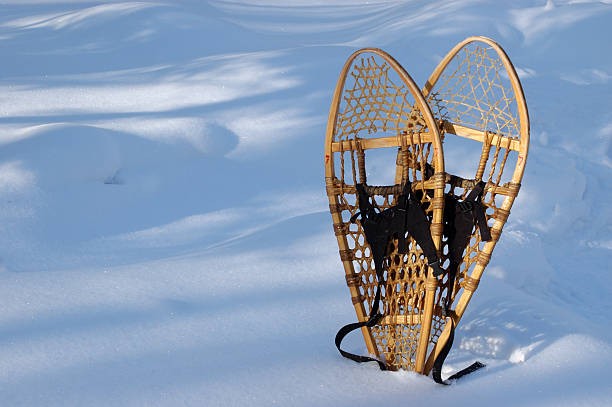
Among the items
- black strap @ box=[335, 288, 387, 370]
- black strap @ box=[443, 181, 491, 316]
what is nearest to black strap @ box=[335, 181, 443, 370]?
black strap @ box=[335, 288, 387, 370]

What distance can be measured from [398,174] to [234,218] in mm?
1786

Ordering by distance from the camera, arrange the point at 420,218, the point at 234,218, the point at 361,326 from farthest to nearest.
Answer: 1. the point at 234,218
2. the point at 361,326
3. the point at 420,218

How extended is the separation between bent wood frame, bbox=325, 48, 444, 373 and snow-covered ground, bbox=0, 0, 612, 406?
0.13m

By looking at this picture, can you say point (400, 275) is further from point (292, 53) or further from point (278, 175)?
point (292, 53)

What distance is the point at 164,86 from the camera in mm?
4918

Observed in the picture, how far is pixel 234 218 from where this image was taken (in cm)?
343

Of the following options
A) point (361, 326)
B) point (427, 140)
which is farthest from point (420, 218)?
point (361, 326)

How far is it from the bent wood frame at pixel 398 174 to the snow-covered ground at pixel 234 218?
13cm

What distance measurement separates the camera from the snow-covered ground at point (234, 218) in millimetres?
1670

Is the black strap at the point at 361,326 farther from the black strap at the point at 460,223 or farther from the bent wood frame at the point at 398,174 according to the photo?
the black strap at the point at 460,223

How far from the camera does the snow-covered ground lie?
5.48ft

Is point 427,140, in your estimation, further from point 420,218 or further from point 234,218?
point 234,218

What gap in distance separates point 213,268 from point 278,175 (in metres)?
1.68

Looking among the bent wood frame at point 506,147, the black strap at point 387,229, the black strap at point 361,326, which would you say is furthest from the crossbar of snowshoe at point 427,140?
the black strap at point 361,326
